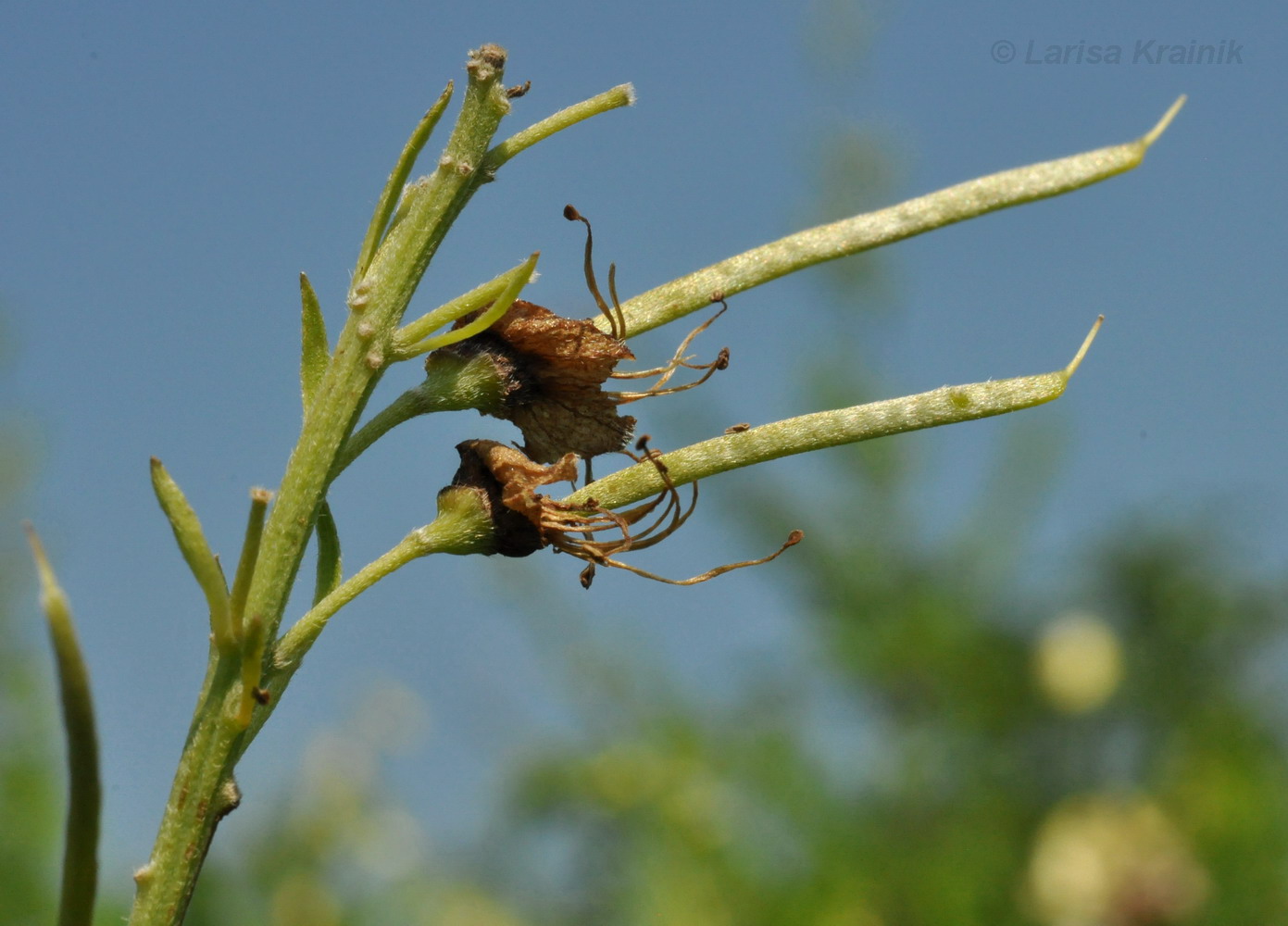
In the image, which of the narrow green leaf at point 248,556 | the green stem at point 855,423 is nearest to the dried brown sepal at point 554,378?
the green stem at point 855,423

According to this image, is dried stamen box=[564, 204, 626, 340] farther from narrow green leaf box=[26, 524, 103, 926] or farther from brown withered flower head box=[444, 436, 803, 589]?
narrow green leaf box=[26, 524, 103, 926]

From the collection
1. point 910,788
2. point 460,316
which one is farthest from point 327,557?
point 910,788

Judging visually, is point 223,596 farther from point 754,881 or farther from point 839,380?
point 839,380

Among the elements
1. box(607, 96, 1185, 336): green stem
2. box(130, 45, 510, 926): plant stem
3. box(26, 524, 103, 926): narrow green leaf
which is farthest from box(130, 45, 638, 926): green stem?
box(607, 96, 1185, 336): green stem

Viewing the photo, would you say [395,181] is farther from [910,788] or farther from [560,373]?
[910,788]

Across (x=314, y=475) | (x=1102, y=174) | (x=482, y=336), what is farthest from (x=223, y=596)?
(x=1102, y=174)
